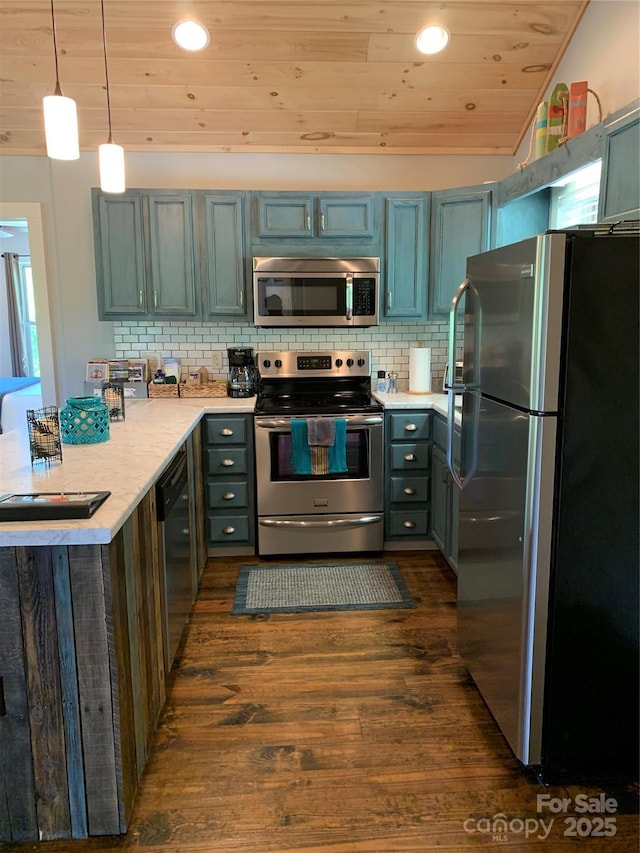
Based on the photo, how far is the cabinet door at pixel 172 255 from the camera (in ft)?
12.0

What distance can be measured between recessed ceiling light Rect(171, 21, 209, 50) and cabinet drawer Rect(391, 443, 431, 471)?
2.43 metres

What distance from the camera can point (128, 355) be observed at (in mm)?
4117

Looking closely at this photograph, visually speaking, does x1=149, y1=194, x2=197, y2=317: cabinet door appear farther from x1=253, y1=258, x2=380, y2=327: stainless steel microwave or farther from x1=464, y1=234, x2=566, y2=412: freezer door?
x1=464, y1=234, x2=566, y2=412: freezer door

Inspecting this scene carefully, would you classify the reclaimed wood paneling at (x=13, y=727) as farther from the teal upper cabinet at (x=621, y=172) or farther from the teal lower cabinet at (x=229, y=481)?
the teal upper cabinet at (x=621, y=172)

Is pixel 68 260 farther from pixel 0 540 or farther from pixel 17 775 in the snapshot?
pixel 17 775

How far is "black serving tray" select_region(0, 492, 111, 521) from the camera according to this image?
5.13ft

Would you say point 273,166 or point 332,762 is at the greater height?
point 273,166

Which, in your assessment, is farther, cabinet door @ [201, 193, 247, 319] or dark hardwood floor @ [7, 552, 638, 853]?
cabinet door @ [201, 193, 247, 319]

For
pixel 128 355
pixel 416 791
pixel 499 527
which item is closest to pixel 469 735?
pixel 416 791

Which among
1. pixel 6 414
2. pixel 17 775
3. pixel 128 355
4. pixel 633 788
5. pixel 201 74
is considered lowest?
pixel 633 788

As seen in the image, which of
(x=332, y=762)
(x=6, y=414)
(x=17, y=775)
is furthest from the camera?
(x=6, y=414)

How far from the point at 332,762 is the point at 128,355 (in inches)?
118

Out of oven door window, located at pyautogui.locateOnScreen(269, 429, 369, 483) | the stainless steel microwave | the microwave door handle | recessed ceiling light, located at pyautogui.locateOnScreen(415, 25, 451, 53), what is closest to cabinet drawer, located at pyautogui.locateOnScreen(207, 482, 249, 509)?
oven door window, located at pyautogui.locateOnScreen(269, 429, 369, 483)

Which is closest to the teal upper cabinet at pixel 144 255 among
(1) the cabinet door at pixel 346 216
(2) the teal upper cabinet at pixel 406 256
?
(1) the cabinet door at pixel 346 216
